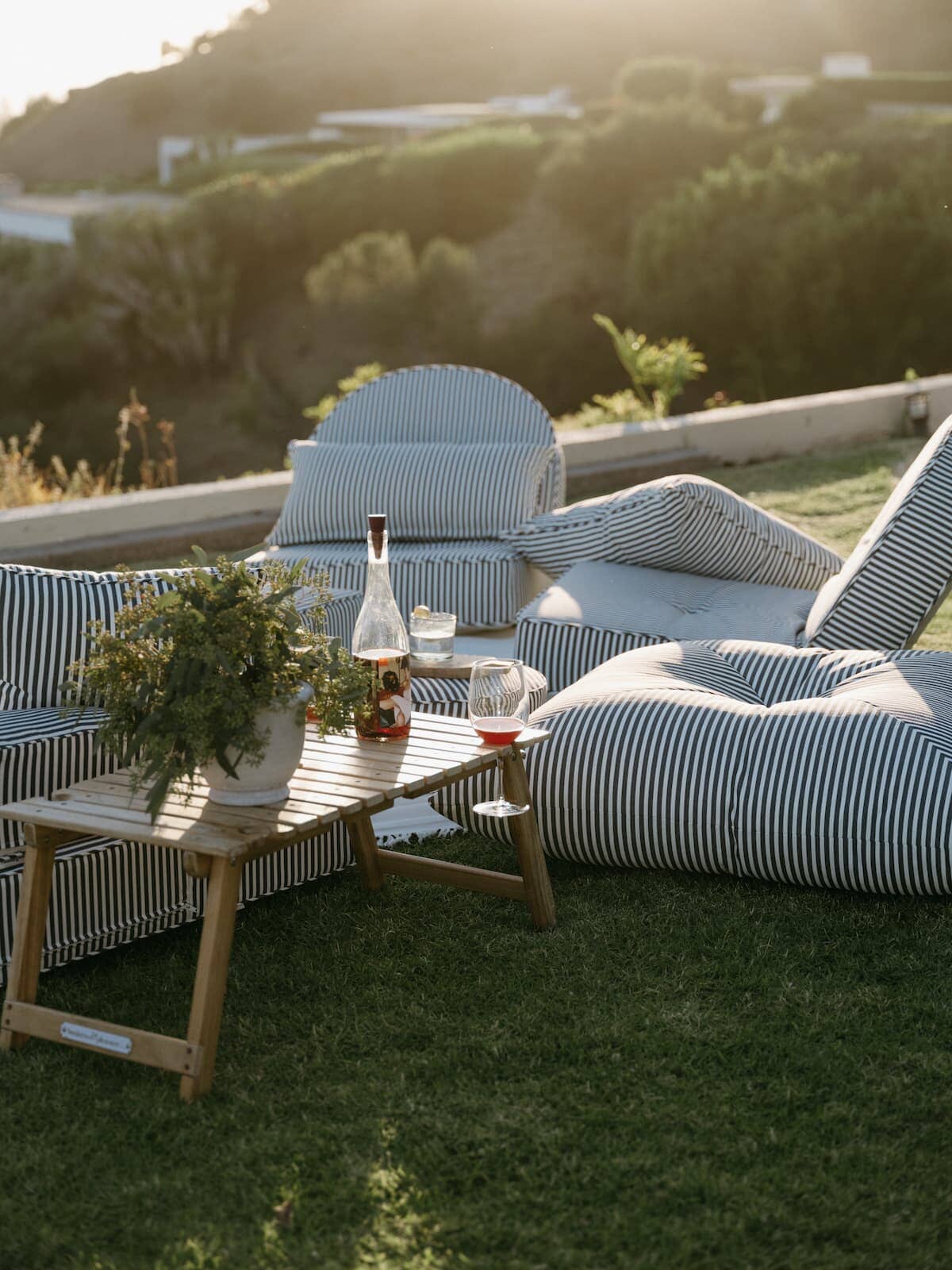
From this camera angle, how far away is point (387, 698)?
8.47ft

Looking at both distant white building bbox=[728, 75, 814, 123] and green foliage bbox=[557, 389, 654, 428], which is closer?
green foliage bbox=[557, 389, 654, 428]

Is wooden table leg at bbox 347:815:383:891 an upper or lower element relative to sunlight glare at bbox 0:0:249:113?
lower

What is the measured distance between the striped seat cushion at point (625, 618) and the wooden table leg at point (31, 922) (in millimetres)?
1675

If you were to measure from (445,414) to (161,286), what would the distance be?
88.3 ft

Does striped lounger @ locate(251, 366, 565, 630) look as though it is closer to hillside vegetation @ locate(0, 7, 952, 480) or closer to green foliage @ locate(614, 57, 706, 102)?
hillside vegetation @ locate(0, 7, 952, 480)

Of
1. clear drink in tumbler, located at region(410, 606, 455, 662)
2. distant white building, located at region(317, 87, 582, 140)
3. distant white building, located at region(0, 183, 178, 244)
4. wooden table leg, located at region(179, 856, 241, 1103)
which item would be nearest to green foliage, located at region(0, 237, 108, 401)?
distant white building, located at region(0, 183, 178, 244)

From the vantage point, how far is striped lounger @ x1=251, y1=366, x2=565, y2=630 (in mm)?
4617

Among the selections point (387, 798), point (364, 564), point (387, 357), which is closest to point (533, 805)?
point (387, 798)

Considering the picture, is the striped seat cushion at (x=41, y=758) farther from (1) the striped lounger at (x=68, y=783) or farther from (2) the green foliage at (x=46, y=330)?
(2) the green foliage at (x=46, y=330)

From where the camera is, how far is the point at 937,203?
81.7 feet

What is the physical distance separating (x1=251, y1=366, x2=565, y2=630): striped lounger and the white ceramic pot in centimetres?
221

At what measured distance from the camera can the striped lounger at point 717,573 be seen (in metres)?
3.35

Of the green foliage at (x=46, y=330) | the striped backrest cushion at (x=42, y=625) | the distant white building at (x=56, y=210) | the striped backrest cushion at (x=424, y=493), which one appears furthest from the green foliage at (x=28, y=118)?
the striped backrest cushion at (x=42, y=625)

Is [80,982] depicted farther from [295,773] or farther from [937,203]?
[937,203]
